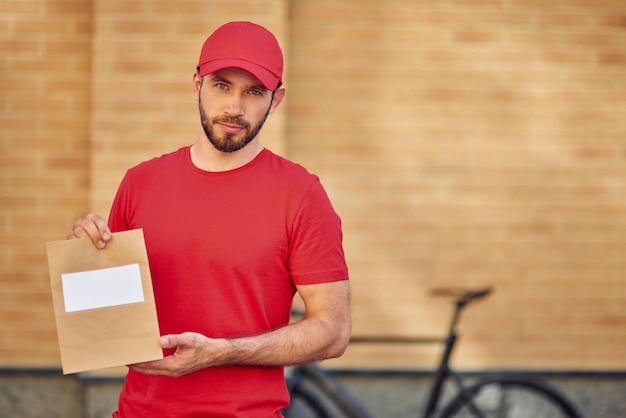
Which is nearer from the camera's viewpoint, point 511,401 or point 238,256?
point 238,256

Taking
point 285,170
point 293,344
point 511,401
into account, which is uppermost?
point 285,170

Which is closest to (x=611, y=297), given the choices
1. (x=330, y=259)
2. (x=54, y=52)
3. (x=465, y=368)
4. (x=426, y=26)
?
(x=465, y=368)

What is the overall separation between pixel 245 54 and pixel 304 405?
3.14 m

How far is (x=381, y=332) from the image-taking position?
611 cm

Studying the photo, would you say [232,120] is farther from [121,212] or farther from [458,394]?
[458,394]

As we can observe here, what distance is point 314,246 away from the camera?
286cm

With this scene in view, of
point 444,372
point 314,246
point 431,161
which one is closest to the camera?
point 314,246

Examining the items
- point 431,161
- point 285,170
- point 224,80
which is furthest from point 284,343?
point 431,161

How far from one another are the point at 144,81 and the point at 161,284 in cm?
303

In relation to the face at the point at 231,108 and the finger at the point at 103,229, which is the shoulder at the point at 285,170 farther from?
the finger at the point at 103,229

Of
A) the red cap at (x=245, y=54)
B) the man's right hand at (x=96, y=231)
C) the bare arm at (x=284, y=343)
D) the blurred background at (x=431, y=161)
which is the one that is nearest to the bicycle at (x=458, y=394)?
the blurred background at (x=431, y=161)

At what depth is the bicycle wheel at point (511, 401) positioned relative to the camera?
221 inches

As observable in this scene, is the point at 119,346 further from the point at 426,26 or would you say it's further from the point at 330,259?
the point at 426,26

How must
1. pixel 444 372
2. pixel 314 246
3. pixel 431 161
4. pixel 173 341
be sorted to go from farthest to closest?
1. pixel 431 161
2. pixel 444 372
3. pixel 314 246
4. pixel 173 341
